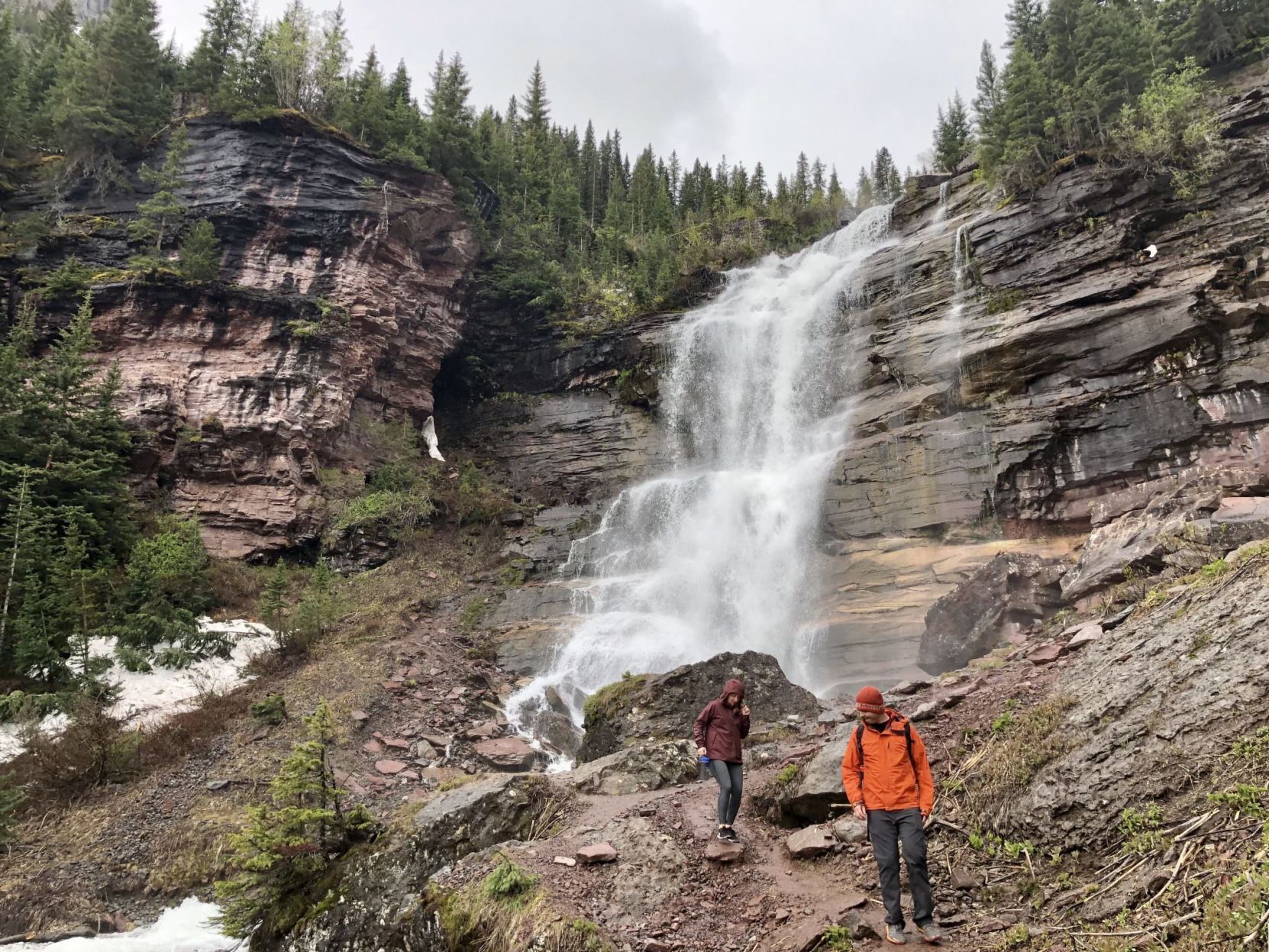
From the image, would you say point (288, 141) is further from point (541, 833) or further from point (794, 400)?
point (541, 833)

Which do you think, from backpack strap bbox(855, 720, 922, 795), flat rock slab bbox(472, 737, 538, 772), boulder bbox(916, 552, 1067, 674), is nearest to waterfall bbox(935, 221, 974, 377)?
boulder bbox(916, 552, 1067, 674)

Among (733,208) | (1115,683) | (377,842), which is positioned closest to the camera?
(1115,683)

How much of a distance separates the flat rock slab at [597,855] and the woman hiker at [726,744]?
1090mm

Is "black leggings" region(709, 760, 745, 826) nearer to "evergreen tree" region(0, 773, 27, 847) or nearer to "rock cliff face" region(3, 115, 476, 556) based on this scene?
"evergreen tree" region(0, 773, 27, 847)

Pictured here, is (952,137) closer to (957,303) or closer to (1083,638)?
(957,303)

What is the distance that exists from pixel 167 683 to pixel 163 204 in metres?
20.7

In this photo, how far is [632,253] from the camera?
135 feet

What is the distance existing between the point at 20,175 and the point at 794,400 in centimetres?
3332

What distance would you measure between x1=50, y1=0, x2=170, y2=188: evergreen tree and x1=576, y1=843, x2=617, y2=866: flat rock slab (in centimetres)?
3327

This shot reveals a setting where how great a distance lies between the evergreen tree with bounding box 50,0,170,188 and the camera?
26.8 meters

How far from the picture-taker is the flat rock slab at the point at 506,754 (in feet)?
43.0

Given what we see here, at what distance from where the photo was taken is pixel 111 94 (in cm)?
2766

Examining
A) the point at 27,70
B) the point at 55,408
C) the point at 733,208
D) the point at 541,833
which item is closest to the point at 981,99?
the point at 733,208

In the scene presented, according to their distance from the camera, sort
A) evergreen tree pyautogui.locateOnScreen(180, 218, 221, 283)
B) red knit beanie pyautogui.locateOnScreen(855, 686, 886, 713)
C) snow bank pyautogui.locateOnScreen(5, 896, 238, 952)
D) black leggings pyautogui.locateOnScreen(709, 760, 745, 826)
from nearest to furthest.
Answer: red knit beanie pyautogui.locateOnScreen(855, 686, 886, 713)
black leggings pyautogui.locateOnScreen(709, 760, 745, 826)
snow bank pyautogui.locateOnScreen(5, 896, 238, 952)
evergreen tree pyautogui.locateOnScreen(180, 218, 221, 283)
